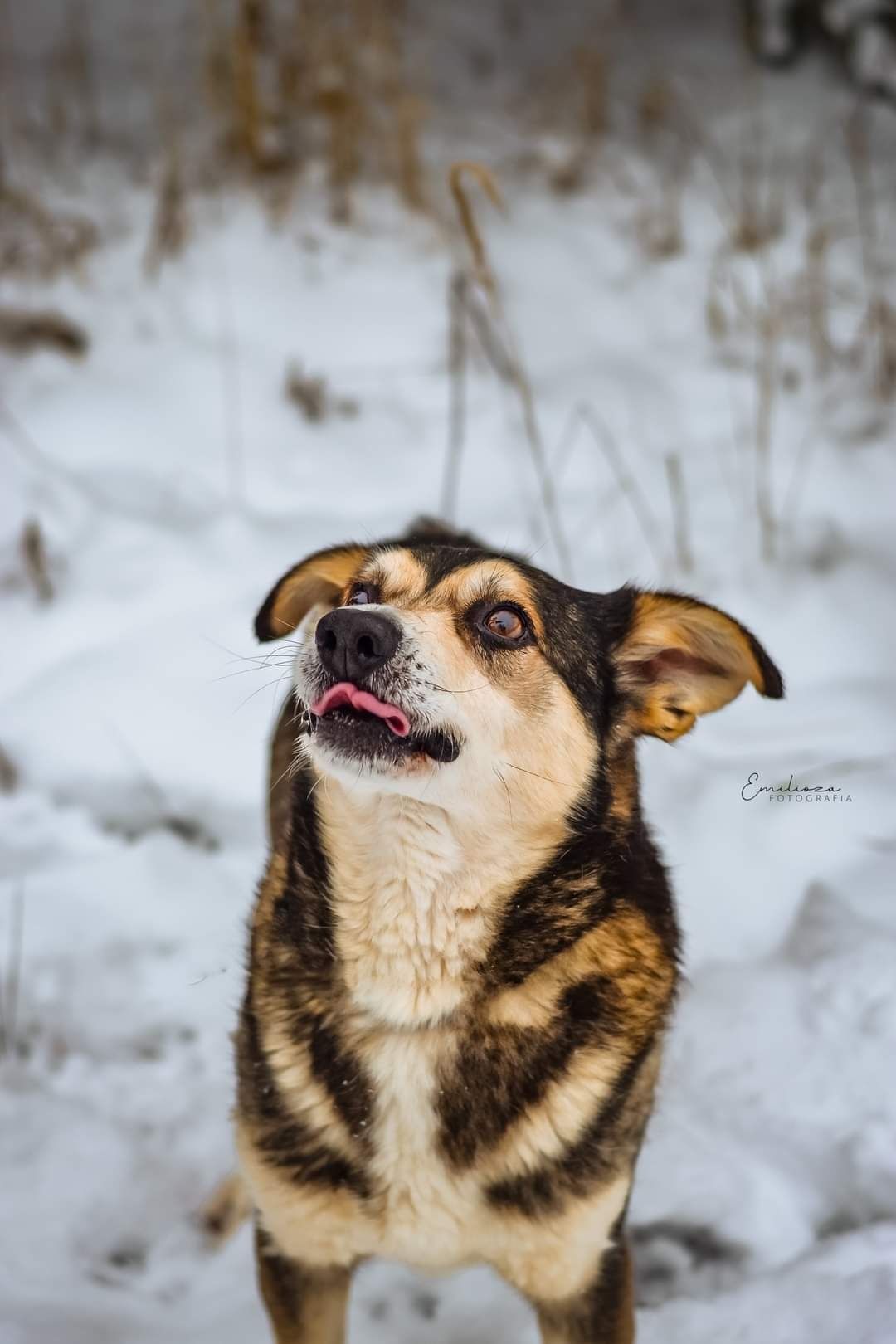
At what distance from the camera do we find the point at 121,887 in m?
3.48

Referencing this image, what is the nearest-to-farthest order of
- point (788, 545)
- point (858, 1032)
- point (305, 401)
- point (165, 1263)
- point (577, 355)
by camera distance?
point (165, 1263)
point (858, 1032)
point (788, 545)
point (305, 401)
point (577, 355)

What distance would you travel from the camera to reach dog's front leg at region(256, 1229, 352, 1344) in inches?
83.6

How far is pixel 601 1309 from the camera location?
2098 millimetres

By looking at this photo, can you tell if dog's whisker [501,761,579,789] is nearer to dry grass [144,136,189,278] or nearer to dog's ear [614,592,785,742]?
dog's ear [614,592,785,742]

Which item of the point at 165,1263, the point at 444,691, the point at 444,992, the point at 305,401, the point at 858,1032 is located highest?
the point at 444,691

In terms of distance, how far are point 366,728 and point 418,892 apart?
0.32m

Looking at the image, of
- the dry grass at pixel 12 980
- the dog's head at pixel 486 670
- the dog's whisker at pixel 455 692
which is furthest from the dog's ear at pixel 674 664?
the dry grass at pixel 12 980

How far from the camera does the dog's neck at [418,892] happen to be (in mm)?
2023

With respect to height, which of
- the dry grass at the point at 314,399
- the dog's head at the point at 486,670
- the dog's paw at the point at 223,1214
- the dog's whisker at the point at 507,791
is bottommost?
the dog's paw at the point at 223,1214

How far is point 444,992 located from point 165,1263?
3.74 feet

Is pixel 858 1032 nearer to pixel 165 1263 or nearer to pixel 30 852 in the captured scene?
pixel 165 1263

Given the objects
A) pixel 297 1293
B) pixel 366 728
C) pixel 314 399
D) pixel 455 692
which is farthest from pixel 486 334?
pixel 297 1293

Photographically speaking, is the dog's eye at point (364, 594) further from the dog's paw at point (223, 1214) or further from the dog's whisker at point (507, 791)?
the dog's paw at point (223, 1214)

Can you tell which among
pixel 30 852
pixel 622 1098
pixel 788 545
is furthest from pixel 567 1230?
pixel 788 545
